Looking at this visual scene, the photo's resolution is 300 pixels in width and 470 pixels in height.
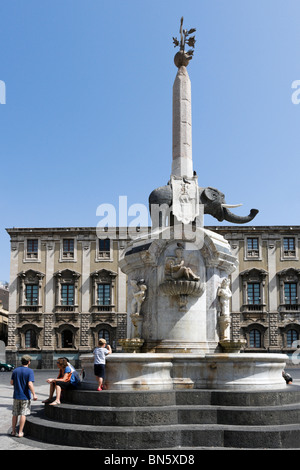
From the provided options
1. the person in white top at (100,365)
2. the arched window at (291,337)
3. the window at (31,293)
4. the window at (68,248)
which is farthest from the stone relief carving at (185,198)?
the window at (31,293)

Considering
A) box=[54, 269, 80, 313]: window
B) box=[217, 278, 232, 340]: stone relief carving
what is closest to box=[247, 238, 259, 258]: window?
box=[54, 269, 80, 313]: window

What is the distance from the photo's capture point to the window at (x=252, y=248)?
4681 cm

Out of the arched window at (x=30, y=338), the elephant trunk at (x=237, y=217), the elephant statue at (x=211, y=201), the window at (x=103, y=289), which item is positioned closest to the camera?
the elephant statue at (x=211, y=201)

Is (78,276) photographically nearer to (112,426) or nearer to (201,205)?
(201,205)

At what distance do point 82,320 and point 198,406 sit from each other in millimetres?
38439

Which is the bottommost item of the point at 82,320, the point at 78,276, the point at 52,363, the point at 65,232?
the point at 52,363

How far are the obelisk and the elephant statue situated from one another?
2.02 feet

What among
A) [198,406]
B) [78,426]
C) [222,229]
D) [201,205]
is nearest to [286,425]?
[198,406]

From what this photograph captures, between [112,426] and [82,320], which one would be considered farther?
[82,320]

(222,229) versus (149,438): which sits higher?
(222,229)

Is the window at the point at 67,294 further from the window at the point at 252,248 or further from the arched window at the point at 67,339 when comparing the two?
the window at the point at 252,248

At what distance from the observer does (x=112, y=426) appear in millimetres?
Answer: 8336

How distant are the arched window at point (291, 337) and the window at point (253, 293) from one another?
3.93 metres

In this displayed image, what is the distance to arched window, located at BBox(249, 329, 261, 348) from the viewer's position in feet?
149
